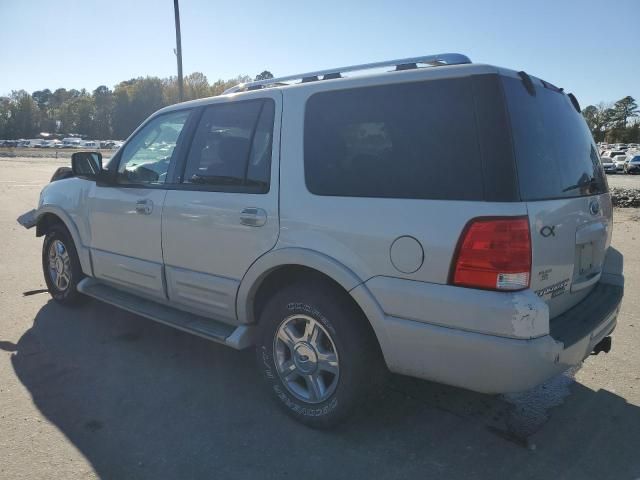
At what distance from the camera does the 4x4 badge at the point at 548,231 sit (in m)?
2.49

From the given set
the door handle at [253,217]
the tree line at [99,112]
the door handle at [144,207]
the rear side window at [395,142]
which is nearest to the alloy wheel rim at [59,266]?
the door handle at [144,207]

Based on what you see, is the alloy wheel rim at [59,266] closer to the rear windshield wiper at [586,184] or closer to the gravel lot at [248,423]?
the gravel lot at [248,423]

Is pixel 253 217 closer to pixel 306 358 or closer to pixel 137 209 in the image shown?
pixel 306 358

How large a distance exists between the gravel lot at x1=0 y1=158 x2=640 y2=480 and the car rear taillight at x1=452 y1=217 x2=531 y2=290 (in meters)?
1.05

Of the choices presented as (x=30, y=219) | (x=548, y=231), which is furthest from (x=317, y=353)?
(x=30, y=219)

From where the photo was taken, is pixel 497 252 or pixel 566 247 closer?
pixel 497 252

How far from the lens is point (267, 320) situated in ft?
10.6

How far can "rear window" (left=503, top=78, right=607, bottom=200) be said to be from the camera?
8.18 ft

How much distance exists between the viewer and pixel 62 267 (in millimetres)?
5160

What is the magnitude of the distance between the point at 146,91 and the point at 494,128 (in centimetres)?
11330

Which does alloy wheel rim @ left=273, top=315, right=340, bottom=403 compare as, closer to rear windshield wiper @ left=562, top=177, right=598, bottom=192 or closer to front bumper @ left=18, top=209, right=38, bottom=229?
rear windshield wiper @ left=562, top=177, right=598, bottom=192

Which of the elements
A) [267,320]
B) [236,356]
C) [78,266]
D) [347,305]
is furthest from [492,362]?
[78,266]

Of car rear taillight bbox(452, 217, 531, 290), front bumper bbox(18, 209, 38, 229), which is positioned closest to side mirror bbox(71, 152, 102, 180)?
front bumper bbox(18, 209, 38, 229)

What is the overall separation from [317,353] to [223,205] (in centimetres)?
114
